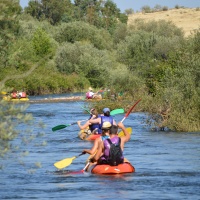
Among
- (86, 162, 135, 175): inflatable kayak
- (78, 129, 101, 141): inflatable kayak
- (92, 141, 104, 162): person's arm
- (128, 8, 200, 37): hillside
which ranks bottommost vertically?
(78, 129, 101, 141): inflatable kayak

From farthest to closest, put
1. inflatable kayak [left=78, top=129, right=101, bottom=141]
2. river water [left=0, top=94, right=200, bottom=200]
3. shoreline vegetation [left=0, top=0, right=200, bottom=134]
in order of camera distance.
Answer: shoreline vegetation [left=0, top=0, right=200, bottom=134] < inflatable kayak [left=78, top=129, right=101, bottom=141] < river water [left=0, top=94, right=200, bottom=200]

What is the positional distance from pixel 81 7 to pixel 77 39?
4376cm

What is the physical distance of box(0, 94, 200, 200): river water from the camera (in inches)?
579

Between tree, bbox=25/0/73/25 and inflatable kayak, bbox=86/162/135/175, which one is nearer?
inflatable kayak, bbox=86/162/135/175

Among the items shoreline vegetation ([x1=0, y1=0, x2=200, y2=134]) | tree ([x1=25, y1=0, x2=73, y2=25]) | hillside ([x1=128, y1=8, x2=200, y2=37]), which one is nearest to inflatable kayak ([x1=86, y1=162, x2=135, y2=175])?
shoreline vegetation ([x1=0, y1=0, x2=200, y2=134])

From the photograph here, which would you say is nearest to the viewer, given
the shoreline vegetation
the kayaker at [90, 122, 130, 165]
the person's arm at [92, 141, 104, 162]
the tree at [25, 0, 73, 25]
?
the kayaker at [90, 122, 130, 165]

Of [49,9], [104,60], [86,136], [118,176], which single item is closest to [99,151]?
[118,176]

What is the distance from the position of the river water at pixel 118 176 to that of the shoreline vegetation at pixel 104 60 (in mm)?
1191

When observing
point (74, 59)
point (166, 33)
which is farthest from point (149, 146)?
point (166, 33)

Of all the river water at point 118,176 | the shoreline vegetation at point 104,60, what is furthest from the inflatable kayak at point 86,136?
the shoreline vegetation at point 104,60

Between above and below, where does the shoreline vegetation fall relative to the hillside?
below

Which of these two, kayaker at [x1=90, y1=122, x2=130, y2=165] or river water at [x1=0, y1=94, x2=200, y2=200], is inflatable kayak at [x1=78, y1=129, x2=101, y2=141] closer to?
river water at [x1=0, y1=94, x2=200, y2=200]

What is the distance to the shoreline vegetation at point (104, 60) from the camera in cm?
2691

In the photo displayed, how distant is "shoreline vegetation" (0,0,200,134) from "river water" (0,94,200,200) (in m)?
1.19
